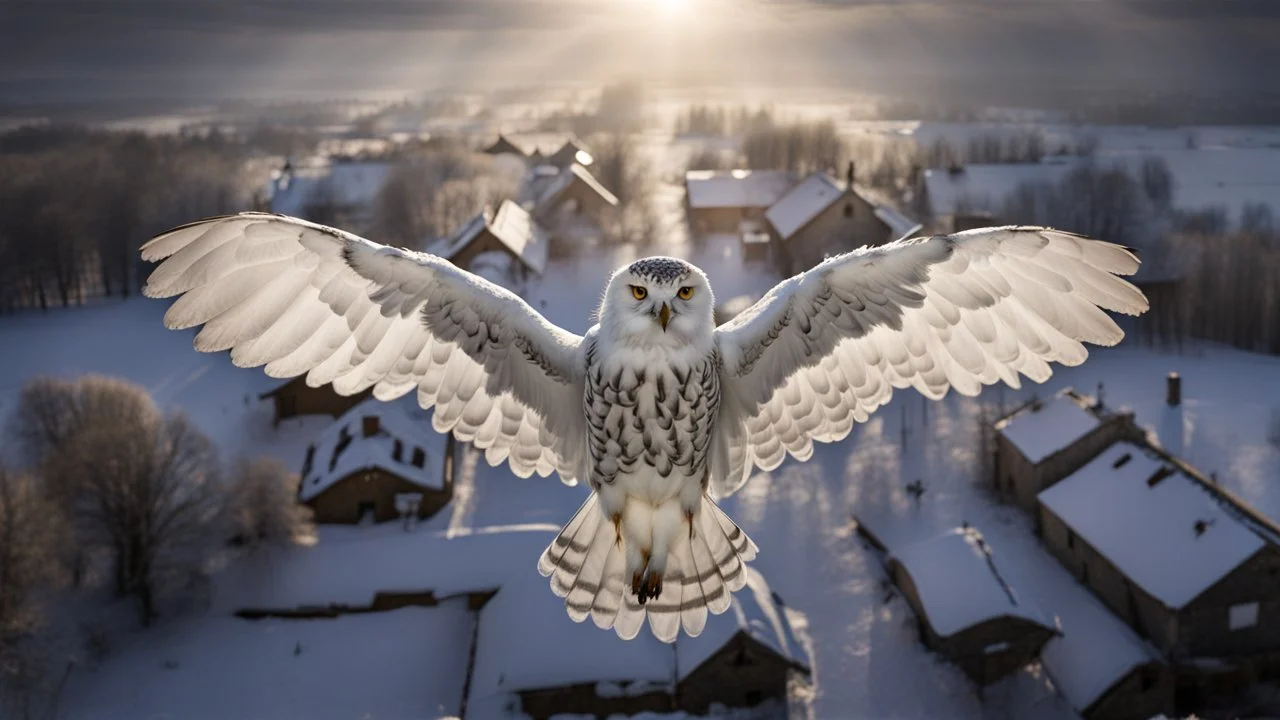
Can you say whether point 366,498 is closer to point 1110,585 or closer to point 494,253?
point 494,253

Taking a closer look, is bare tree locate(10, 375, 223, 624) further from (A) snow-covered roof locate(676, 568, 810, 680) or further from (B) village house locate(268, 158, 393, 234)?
(B) village house locate(268, 158, 393, 234)

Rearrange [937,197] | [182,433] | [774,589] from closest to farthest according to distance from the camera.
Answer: [774,589]
[182,433]
[937,197]

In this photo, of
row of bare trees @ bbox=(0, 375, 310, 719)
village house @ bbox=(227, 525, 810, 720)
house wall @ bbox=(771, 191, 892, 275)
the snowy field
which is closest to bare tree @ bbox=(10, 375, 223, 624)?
row of bare trees @ bbox=(0, 375, 310, 719)

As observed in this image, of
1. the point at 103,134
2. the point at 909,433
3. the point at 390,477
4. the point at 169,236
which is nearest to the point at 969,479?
the point at 909,433

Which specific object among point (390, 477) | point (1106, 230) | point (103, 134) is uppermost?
point (103, 134)

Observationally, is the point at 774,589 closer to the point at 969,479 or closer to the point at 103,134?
the point at 969,479

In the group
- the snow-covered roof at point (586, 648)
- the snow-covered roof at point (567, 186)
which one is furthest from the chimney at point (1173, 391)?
the snow-covered roof at point (567, 186)

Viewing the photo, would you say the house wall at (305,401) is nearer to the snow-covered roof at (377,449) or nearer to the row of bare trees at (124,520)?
the snow-covered roof at (377,449)
